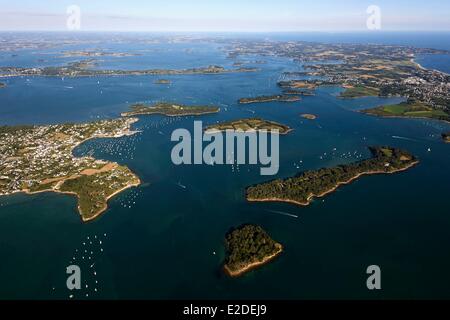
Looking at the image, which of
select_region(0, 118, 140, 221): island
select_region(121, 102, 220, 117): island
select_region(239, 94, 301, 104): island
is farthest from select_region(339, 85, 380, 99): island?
select_region(0, 118, 140, 221): island

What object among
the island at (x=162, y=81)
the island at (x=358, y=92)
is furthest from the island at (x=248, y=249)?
the island at (x=162, y=81)

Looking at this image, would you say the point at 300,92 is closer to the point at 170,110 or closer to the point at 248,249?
the point at 170,110

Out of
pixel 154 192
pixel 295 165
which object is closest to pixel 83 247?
pixel 154 192

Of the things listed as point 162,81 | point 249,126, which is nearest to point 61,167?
point 249,126

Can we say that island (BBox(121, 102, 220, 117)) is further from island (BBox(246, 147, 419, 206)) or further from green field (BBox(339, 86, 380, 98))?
island (BBox(246, 147, 419, 206))

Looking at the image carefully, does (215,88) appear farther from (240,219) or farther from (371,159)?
(240,219)

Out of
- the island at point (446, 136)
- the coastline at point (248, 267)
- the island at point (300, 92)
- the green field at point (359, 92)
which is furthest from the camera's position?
the island at point (300, 92)

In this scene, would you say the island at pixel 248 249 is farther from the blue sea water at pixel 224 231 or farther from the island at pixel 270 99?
the island at pixel 270 99
